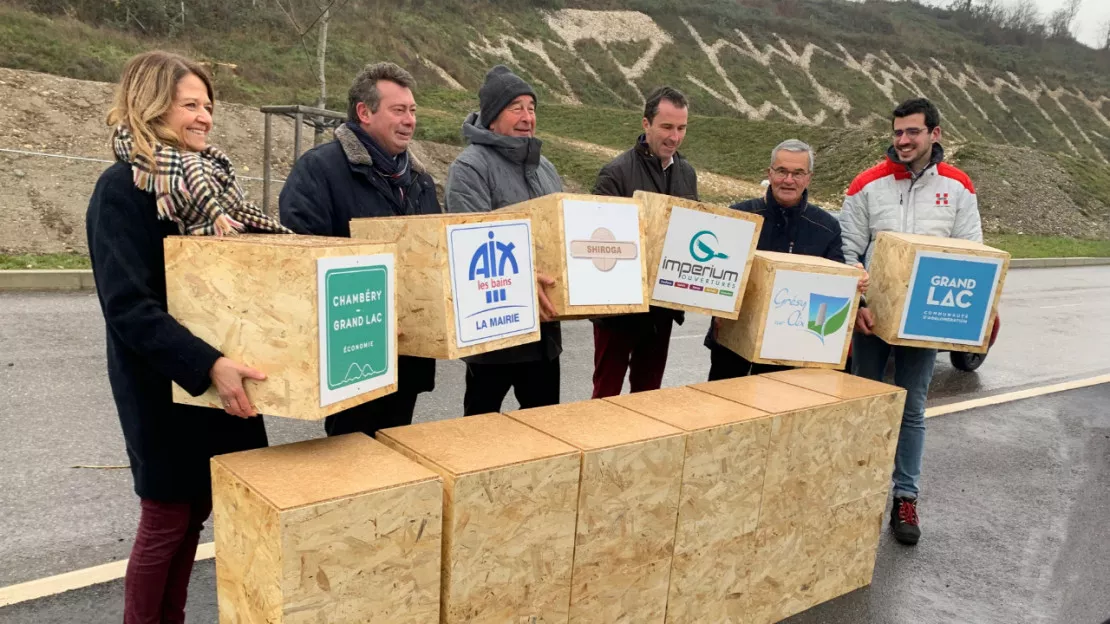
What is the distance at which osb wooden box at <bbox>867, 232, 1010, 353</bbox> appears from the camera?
12.4 ft

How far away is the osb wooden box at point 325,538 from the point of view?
1957 millimetres

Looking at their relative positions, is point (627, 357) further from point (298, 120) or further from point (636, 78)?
point (636, 78)

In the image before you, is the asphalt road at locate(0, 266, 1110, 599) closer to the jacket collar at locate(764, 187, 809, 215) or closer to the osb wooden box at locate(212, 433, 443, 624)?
the osb wooden box at locate(212, 433, 443, 624)

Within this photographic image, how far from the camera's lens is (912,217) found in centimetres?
423

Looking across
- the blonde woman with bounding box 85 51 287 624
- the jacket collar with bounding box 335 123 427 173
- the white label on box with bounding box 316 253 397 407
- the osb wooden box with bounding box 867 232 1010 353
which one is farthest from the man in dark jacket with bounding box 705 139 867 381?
the blonde woman with bounding box 85 51 287 624

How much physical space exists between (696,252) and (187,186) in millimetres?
2041

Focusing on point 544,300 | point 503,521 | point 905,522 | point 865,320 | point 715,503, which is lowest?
point 905,522

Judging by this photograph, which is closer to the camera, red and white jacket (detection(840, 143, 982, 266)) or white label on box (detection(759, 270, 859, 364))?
white label on box (detection(759, 270, 859, 364))

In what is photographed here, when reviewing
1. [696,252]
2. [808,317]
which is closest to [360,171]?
[696,252]

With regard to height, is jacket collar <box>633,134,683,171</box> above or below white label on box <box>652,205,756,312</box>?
above

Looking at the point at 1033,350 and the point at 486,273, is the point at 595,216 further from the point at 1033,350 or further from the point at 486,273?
the point at 1033,350

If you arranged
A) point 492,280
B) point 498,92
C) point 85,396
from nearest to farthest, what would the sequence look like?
point 492,280, point 498,92, point 85,396

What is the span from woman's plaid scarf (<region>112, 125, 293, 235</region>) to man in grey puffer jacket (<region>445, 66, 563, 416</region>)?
1.28 metres

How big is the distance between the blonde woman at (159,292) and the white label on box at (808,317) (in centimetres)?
220
